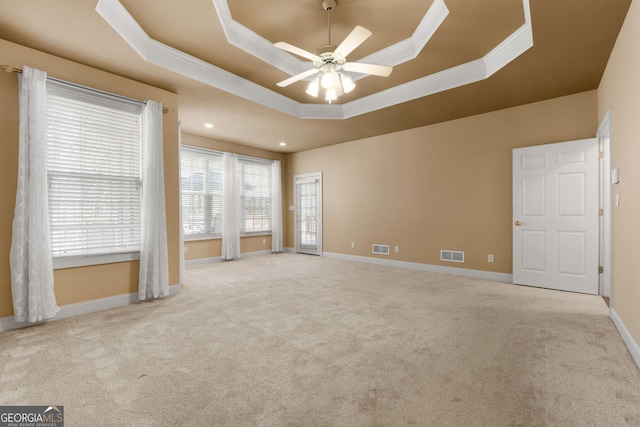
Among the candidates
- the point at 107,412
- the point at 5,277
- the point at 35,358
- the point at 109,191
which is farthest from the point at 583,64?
the point at 5,277

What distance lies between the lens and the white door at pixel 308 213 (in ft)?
25.1

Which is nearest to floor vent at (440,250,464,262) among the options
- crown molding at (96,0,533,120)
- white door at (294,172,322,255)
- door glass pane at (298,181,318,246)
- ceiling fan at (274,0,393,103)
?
crown molding at (96,0,533,120)

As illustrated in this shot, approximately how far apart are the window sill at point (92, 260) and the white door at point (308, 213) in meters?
4.56

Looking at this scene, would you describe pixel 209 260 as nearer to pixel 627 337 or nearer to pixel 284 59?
pixel 284 59

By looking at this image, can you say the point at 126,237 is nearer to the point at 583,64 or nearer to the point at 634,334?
the point at 634,334

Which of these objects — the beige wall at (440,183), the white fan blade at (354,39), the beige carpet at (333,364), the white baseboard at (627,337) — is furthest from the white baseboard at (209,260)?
the white baseboard at (627,337)

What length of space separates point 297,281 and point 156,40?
3.71 meters

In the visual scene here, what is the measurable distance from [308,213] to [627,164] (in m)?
6.22

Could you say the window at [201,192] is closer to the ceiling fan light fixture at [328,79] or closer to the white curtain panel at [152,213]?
the white curtain panel at [152,213]

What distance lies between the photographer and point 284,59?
385 cm

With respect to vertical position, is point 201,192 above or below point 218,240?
above

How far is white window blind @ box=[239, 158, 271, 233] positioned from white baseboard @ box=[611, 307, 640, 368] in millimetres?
6659

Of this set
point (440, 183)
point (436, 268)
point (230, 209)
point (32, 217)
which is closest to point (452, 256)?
point (436, 268)

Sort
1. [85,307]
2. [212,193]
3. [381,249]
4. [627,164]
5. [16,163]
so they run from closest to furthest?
[627,164], [16,163], [85,307], [381,249], [212,193]
